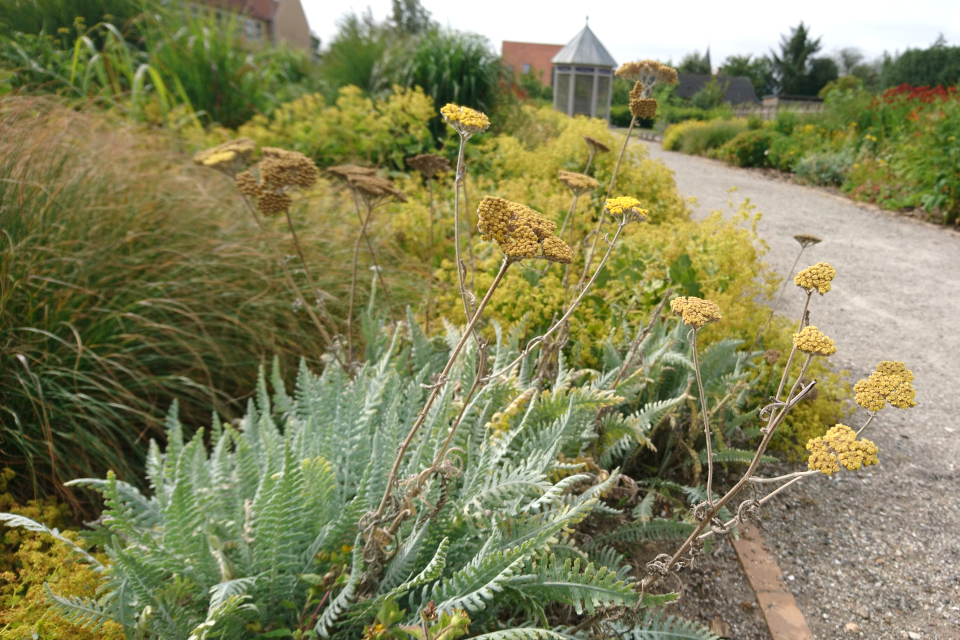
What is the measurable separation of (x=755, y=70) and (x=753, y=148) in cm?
4610

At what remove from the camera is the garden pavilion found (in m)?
8.73

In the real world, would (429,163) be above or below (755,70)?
below

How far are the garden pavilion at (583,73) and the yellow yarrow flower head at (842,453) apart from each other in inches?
336

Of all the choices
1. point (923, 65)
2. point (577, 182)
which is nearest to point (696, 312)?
point (577, 182)

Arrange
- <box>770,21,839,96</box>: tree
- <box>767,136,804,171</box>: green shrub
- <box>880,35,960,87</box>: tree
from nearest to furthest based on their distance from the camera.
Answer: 1. <box>767,136,804,171</box>: green shrub
2. <box>880,35,960,87</box>: tree
3. <box>770,21,839,96</box>: tree

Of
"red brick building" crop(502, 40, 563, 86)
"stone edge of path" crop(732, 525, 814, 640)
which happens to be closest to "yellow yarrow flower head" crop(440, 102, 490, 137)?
"stone edge of path" crop(732, 525, 814, 640)

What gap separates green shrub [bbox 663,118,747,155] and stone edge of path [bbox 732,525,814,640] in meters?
13.1

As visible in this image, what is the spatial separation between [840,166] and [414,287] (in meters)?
8.29

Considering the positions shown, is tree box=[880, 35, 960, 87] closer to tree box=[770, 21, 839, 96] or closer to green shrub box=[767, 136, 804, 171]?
tree box=[770, 21, 839, 96]

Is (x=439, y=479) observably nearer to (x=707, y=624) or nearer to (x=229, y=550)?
(x=229, y=550)

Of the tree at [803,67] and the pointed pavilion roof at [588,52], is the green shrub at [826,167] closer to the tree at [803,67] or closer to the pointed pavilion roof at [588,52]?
the pointed pavilion roof at [588,52]

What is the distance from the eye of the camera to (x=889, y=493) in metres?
2.10

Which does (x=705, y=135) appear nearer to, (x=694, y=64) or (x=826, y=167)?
(x=826, y=167)

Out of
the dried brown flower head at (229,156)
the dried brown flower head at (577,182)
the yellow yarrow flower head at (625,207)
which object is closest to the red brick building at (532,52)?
the dried brown flower head at (229,156)
